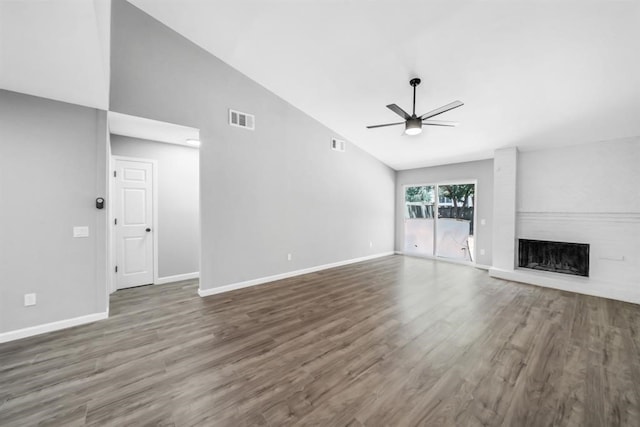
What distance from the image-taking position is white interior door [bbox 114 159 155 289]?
4066 millimetres

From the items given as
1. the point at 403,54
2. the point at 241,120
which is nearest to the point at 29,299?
the point at 241,120

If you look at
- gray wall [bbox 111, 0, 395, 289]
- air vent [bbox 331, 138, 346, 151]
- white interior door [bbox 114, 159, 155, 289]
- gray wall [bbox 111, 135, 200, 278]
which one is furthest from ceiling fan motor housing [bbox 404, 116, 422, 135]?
white interior door [bbox 114, 159, 155, 289]

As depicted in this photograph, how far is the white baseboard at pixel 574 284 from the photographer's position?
12.5ft

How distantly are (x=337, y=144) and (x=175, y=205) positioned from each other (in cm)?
383

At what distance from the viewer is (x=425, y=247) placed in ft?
23.4

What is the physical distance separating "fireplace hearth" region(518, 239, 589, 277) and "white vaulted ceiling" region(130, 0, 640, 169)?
2020mm

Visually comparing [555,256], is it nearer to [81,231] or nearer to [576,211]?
[576,211]

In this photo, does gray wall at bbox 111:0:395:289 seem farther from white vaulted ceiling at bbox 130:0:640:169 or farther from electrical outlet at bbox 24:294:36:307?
electrical outlet at bbox 24:294:36:307

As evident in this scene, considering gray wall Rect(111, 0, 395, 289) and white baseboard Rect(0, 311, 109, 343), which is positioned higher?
gray wall Rect(111, 0, 395, 289)

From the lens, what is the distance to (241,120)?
Answer: 4.20m

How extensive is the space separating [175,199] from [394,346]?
450 cm

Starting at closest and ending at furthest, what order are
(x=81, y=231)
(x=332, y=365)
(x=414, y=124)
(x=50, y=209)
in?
(x=332, y=365)
(x=50, y=209)
(x=81, y=231)
(x=414, y=124)

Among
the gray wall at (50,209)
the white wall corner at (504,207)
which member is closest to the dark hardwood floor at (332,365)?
the gray wall at (50,209)

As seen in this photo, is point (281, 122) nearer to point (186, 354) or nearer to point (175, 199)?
point (175, 199)
